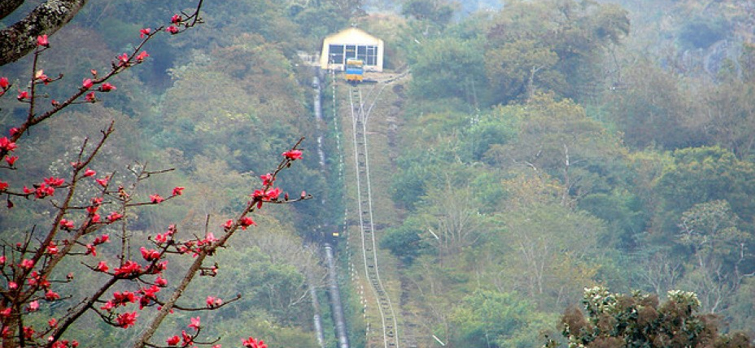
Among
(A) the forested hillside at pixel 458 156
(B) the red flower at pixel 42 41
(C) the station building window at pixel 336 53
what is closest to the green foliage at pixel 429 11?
(A) the forested hillside at pixel 458 156

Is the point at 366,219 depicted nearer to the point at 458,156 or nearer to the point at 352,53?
the point at 458,156

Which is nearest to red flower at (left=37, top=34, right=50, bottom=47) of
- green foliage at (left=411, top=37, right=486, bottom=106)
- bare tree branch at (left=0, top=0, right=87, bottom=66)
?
bare tree branch at (left=0, top=0, right=87, bottom=66)

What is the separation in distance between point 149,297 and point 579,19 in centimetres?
5598

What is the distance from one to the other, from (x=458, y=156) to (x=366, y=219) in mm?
5711

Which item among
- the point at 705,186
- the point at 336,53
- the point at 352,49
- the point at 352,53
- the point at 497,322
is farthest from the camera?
the point at 336,53

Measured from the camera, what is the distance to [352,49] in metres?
62.8

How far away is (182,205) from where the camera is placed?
40.3m

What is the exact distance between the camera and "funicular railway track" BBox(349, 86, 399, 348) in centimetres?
3778

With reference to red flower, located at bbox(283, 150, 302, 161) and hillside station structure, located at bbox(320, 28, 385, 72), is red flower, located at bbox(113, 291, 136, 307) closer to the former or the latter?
red flower, located at bbox(283, 150, 302, 161)

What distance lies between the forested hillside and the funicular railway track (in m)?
0.86

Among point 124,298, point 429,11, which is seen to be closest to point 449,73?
point 429,11

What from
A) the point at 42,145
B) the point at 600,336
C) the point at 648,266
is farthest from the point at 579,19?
the point at 600,336

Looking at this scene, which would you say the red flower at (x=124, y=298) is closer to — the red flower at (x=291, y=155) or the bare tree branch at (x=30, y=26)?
the red flower at (x=291, y=155)

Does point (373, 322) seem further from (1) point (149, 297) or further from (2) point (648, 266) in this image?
(1) point (149, 297)
